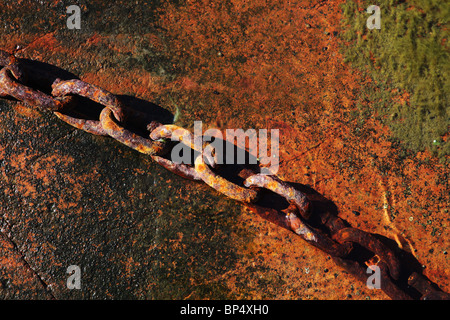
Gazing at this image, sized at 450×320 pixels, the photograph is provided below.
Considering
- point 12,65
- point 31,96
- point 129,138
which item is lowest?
point 129,138

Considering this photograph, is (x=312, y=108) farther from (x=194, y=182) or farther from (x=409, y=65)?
(x=194, y=182)

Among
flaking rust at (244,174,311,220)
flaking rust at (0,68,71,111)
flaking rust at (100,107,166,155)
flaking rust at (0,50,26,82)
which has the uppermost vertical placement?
flaking rust at (0,50,26,82)

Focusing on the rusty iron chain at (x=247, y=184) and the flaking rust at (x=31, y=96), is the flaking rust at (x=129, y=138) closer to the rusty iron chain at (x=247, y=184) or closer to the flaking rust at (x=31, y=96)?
the rusty iron chain at (x=247, y=184)

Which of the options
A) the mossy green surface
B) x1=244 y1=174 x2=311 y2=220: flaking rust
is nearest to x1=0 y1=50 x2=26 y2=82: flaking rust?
x1=244 y1=174 x2=311 y2=220: flaking rust

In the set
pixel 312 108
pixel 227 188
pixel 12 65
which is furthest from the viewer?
pixel 312 108

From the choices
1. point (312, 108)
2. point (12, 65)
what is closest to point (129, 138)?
point (12, 65)

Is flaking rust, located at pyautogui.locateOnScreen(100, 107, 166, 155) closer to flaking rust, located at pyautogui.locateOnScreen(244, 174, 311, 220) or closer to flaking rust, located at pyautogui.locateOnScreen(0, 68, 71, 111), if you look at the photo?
flaking rust, located at pyautogui.locateOnScreen(0, 68, 71, 111)
